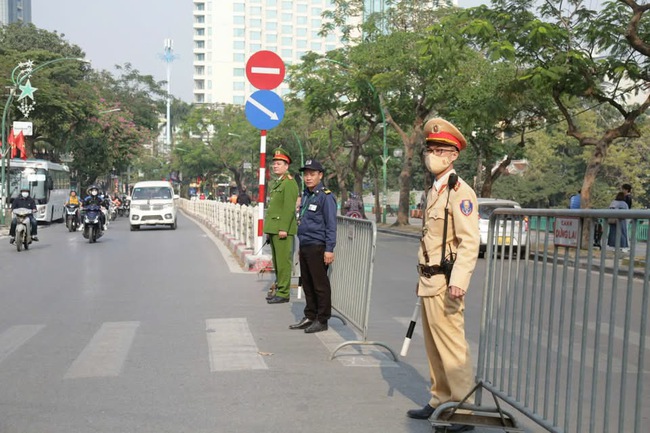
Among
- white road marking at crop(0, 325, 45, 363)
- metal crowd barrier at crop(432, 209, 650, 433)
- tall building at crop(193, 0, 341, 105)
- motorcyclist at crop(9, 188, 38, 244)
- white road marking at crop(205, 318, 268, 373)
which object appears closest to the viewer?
metal crowd barrier at crop(432, 209, 650, 433)

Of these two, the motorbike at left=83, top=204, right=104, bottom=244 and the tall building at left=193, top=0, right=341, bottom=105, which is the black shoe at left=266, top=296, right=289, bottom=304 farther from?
the tall building at left=193, top=0, right=341, bottom=105

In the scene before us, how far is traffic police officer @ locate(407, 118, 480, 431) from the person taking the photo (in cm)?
477

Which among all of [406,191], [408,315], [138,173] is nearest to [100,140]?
[406,191]

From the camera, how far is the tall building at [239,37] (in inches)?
5069

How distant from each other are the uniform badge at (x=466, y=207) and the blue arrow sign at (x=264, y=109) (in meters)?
8.58

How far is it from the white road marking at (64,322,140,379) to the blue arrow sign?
502 centimetres

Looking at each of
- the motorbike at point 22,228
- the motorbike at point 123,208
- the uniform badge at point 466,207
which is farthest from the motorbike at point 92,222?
the motorbike at point 123,208

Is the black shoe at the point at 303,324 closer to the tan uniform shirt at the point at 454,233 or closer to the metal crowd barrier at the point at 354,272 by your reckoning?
the metal crowd barrier at the point at 354,272

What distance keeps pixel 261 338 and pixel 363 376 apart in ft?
6.18

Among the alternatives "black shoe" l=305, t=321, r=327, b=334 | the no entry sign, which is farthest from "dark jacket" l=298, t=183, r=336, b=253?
the no entry sign

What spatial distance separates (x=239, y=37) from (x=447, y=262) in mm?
127977

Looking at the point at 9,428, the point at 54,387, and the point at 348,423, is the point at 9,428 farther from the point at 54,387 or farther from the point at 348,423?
the point at 348,423

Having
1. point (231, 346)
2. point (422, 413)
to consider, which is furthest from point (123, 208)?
point (422, 413)

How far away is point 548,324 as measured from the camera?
4.15 m
